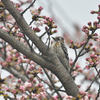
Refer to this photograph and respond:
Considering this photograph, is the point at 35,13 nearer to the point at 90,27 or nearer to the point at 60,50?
the point at 90,27

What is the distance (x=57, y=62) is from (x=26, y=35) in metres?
0.77

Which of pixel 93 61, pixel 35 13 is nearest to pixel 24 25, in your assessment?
pixel 35 13

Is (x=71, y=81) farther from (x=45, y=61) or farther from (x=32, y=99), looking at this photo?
(x=32, y=99)

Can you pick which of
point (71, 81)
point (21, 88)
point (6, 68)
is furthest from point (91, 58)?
point (6, 68)

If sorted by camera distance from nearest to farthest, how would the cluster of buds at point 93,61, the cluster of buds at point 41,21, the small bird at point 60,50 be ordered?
the cluster of buds at point 41,21
the cluster of buds at point 93,61
the small bird at point 60,50

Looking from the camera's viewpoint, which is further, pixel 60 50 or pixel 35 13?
pixel 60 50

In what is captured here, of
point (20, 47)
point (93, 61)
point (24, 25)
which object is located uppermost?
point (24, 25)

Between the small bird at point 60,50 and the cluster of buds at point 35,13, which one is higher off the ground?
the small bird at point 60,50

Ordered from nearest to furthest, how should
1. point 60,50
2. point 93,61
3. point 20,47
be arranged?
point 20,47
point 93,61
point 60,50

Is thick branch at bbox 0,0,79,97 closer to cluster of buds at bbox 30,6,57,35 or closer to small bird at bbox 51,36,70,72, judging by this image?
cluster of buds at bbox 30,6,57,35

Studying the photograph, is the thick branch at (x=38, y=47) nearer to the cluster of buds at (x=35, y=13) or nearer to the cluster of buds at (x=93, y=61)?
the cluster of buds at (x=35, y=13)

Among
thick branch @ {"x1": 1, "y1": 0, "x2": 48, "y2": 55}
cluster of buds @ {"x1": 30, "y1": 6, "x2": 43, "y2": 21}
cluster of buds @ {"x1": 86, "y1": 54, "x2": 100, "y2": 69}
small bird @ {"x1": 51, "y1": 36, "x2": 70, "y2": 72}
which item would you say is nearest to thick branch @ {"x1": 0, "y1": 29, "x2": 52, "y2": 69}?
thick branch @ {"x1": 1, "y1": 0, "x2": 48, "y2": 55}

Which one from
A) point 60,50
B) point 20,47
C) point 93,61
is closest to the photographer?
point 20,47

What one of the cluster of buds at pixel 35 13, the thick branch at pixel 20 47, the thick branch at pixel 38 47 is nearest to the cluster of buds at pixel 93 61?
the thick branch at pixel 38 47
